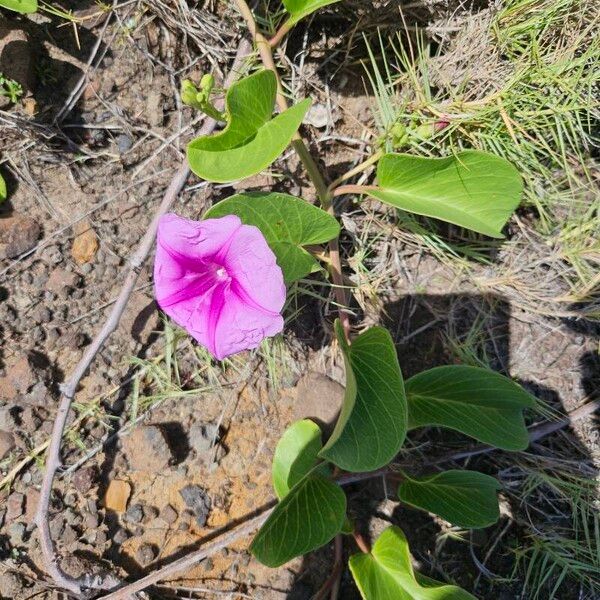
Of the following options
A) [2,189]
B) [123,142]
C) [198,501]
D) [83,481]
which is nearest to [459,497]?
[198,501]

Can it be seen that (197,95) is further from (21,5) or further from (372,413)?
(372,413)

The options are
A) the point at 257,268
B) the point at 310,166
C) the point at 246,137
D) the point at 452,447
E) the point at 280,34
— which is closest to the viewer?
the point at 257,268

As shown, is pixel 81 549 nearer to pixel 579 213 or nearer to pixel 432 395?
pixel 432 395

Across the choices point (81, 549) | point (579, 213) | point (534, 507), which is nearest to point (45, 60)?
point (81, 549)

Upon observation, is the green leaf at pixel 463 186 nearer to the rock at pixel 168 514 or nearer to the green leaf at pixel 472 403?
the green leaf at pixel 472 403

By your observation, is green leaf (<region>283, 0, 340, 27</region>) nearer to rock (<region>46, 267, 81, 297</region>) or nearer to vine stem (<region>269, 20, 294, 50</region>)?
vine stem (<region>269, 20, 294, 50</region>)
